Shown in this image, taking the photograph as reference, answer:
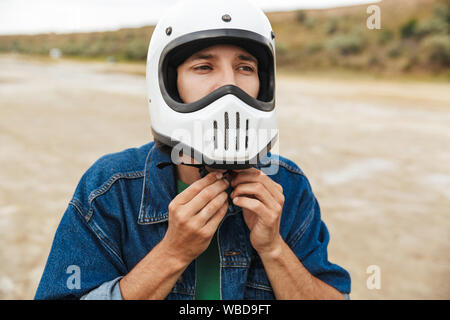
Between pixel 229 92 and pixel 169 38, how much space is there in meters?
0.40

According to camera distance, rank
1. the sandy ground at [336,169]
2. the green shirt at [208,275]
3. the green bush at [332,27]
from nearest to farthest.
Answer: the green shirt at [208,275], the sandy ground at [336,169], the green bush at [332,27]

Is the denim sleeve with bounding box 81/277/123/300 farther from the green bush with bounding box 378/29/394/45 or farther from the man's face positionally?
the green bush with bounding box 378/29/394/45

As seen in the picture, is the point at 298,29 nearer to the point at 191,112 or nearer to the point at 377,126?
the point at 377,126

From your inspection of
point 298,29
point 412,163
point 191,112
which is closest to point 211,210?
point 191,112

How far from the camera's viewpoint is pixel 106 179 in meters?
1.62

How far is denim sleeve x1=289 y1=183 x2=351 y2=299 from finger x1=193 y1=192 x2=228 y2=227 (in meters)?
0.50

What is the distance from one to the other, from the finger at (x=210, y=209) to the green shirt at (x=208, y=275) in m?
0.32

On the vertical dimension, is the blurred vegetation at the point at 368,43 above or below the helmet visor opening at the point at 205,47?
above

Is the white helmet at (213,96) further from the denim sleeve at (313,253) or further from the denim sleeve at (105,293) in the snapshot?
the denim sleeve at (105,293)

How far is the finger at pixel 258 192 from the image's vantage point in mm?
1439

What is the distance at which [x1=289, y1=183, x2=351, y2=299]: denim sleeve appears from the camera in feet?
5.62

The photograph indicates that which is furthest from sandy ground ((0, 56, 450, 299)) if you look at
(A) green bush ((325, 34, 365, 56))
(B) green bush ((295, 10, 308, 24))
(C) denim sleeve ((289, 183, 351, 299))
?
(B) green bush ((295, 10, 308, 24))

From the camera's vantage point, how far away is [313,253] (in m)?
1.72

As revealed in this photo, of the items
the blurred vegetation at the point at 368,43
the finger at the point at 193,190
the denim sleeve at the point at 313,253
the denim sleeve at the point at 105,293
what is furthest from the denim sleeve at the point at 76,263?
the blurred vegetation at the point at 368,43
